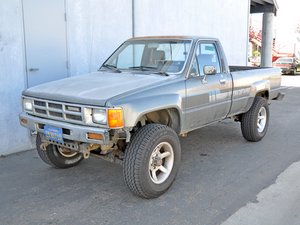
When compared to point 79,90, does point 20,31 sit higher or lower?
higher

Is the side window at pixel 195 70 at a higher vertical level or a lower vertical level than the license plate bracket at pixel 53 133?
higher

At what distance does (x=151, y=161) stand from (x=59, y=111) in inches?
47.5

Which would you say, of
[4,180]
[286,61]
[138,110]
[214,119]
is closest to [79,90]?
[138,110]

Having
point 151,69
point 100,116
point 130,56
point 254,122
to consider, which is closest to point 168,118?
point 151,69

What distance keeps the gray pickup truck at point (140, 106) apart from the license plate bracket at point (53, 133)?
1 cm

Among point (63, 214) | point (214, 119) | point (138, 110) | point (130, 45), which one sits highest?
point (130, 45)

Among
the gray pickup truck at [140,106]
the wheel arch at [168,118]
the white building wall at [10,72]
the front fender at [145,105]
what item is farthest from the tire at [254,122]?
the white building wall at [10,72]

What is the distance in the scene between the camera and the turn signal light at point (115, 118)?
3873mm

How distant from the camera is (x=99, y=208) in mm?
4133

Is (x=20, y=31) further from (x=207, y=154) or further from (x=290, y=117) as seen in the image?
(x=290, y=117)

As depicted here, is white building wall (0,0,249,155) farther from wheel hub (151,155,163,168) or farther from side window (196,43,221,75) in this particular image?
wheel hub (151,155,163,168)

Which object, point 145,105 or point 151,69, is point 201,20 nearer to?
point 151,69

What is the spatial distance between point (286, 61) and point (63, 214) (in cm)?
2516

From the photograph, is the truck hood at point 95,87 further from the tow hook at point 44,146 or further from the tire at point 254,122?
the tire at point 254,122
